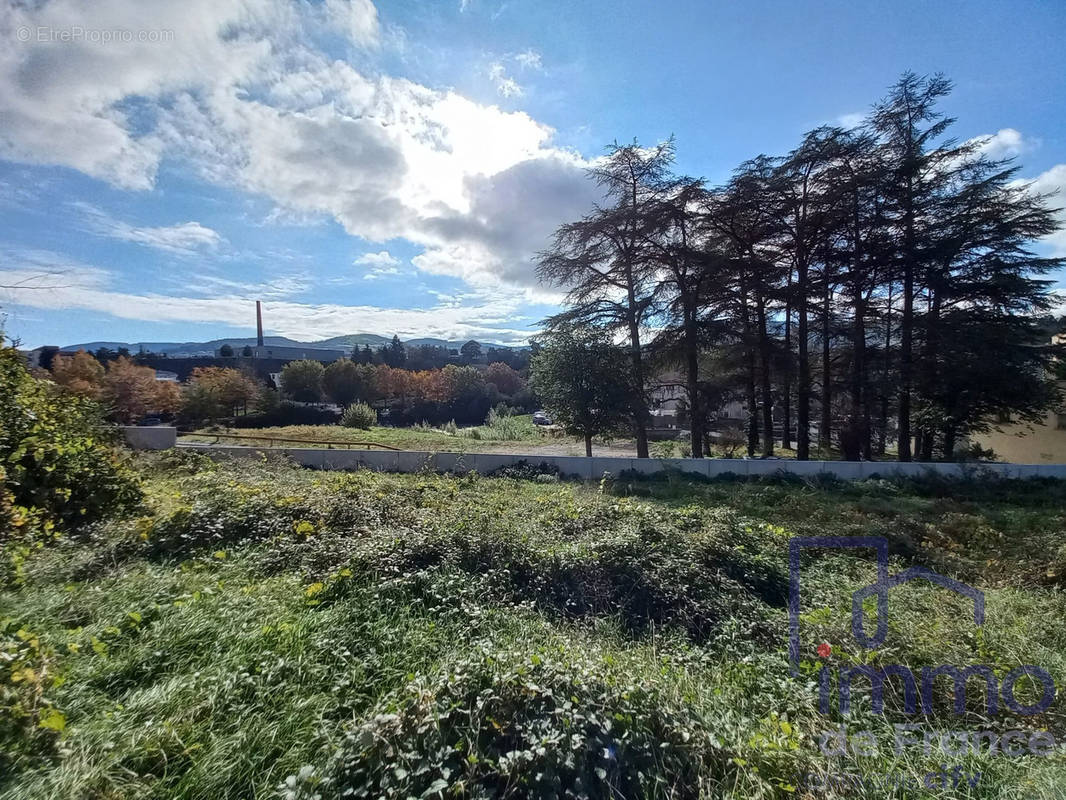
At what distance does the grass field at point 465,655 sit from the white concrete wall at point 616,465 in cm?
602

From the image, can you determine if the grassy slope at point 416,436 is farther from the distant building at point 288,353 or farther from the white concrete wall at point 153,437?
the distant building at point 288,353

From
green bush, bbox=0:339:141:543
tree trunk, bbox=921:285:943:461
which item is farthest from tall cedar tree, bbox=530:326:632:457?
green bush, bbox=0:339:141:543

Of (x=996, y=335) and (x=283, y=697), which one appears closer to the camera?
(x=283, y=697)

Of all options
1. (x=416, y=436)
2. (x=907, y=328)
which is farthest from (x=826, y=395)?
(x=416, y=436)

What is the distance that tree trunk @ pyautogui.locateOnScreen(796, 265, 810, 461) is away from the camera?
49.8 ft

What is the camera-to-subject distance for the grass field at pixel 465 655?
1.92 meters

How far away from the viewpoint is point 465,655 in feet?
9.07

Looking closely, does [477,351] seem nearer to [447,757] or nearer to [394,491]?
[394,491]

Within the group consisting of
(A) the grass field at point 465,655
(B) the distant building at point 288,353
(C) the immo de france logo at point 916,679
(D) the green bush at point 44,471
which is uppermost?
(B) the distant building at point 288,353

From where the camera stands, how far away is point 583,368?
574 inches

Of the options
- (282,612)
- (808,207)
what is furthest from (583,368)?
(282,612)

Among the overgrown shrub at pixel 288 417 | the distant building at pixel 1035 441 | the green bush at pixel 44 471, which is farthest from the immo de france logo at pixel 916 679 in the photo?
the overgrown shrub at pixel 288 417

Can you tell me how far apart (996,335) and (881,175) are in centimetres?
606

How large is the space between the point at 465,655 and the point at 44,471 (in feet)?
18.8
